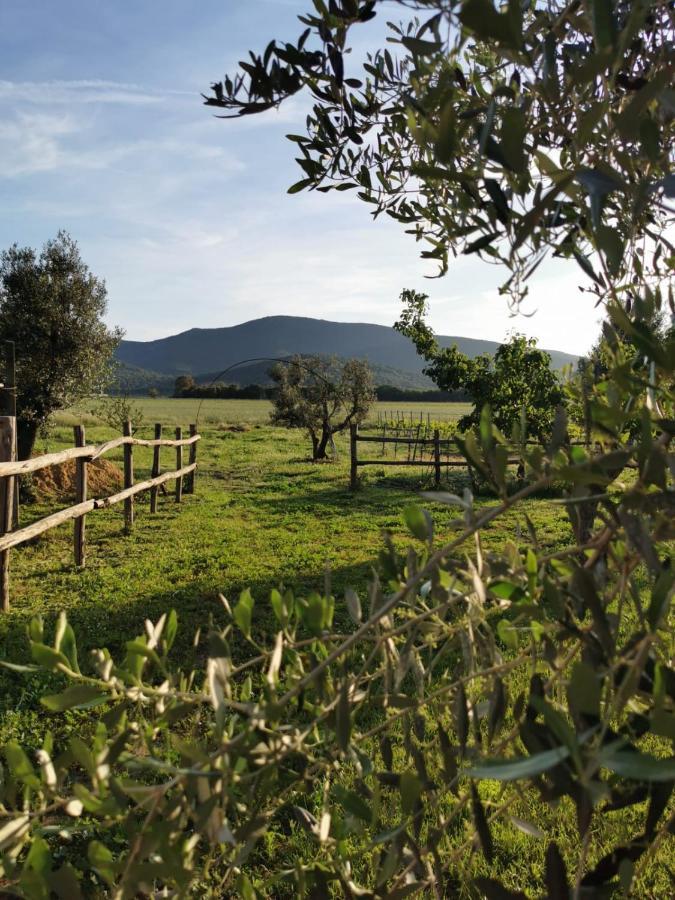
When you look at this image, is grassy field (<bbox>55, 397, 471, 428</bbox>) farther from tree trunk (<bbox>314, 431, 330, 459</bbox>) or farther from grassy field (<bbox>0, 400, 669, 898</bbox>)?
grassy field (<bbox>0, 400, 669, 898</bbox>)

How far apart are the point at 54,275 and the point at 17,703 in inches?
474

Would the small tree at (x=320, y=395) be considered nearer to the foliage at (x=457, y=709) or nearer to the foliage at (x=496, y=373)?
the foliage at (x=496, y=373)

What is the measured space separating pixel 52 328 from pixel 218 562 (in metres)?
8.38

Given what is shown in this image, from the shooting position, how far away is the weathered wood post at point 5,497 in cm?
639

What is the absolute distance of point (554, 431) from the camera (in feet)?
2.66

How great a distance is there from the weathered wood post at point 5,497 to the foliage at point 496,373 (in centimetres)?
826

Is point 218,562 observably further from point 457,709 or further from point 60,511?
point 457,709

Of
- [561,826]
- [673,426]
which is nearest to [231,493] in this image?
[561,826]

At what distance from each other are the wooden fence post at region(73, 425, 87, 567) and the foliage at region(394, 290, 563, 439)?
22.7 ft

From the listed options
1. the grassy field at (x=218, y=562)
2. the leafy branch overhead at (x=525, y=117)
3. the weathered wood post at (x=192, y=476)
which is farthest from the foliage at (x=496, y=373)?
the leafy branch overhead at (x=525, y=117)

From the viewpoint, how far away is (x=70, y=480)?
42.4 feet

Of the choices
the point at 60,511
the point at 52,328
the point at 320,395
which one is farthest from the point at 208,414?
the point at 60,511

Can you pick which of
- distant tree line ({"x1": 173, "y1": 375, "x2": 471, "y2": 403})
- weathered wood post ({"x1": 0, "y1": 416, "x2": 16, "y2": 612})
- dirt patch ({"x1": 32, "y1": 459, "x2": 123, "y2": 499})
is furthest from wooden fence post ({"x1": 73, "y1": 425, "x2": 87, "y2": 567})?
distant tree line ({"x1": 173, "y1": 375, "x2": 471, "y2": 403})

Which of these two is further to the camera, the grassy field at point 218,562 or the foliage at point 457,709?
the grassy field at point 218,562
